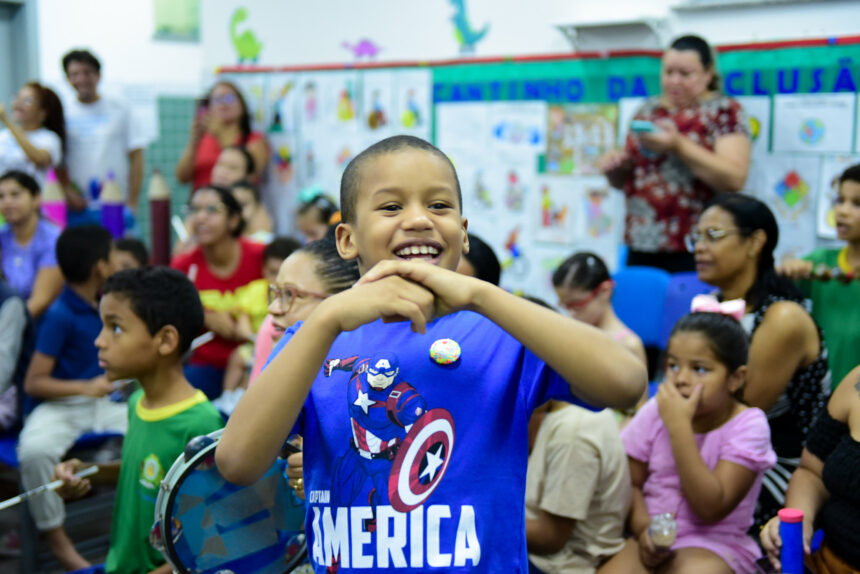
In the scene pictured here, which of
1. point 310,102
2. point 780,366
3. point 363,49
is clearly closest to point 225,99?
point 310,102

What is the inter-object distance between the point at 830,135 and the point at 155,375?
10.0ft

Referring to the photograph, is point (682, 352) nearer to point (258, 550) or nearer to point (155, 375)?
point (258, 550)

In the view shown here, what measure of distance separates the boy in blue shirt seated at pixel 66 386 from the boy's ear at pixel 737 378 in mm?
2102

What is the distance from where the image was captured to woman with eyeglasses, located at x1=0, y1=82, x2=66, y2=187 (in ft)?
17.9

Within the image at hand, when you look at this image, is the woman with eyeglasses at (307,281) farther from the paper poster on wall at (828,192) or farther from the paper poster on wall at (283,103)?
the paper poster on wall at (283,103)

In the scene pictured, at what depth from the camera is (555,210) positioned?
5109 mm

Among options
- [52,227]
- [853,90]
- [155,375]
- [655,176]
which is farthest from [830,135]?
[52,227]

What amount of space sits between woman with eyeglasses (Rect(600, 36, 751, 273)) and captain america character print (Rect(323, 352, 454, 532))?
9.55 feet

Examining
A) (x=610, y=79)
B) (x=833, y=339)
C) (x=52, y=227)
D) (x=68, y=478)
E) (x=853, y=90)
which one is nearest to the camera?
(x=68, y=478)

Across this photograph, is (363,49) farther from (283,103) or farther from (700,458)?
(700,458)

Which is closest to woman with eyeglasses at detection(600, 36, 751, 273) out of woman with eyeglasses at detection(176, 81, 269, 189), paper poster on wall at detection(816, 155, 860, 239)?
paper poster on wall at detection(816, 155, 860, 239)

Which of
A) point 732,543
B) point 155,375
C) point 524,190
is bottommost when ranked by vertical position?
point 732,543

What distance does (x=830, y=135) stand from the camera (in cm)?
398

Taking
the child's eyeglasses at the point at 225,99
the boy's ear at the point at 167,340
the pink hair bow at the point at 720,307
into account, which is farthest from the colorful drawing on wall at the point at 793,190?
the child's eyeglasses at the point at 225,99
